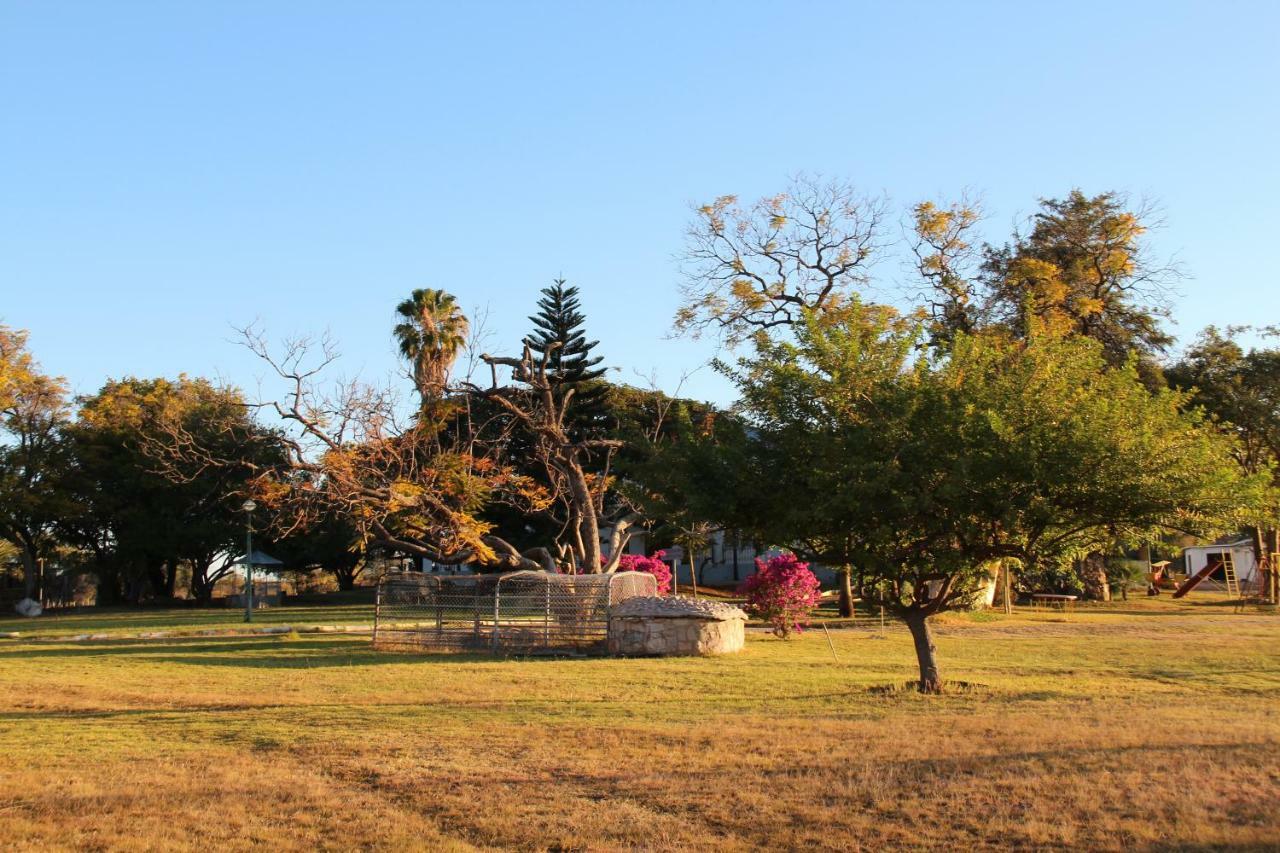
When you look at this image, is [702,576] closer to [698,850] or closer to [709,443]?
[709,443]

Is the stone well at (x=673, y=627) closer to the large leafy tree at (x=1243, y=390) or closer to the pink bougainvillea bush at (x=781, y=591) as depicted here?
the pink bougainvillea bush at (x=781, y=591)

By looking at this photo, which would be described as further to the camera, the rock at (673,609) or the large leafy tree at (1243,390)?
the large leafy tree at (1243,390)

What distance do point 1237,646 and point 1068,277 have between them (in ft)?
55.1

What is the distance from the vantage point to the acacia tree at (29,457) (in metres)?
46.1

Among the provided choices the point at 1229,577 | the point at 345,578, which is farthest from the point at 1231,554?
the point at 345,578

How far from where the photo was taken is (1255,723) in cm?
1145

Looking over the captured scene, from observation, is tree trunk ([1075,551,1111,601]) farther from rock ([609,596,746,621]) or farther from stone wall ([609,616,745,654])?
stone wall ([609,616,745,654])

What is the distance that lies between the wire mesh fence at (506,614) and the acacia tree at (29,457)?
30101mm

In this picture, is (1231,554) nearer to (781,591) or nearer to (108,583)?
(781,591)

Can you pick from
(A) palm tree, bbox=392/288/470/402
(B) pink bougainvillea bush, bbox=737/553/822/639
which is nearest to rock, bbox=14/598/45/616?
(A) palm tree, bbox=392/288/470/402

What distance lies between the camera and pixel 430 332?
38.2 m

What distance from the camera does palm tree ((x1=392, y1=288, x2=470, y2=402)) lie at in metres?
37.9

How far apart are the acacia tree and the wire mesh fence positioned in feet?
98.8

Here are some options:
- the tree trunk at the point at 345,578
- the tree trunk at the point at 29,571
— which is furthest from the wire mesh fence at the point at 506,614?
the tree trunk at the point at 345,578
